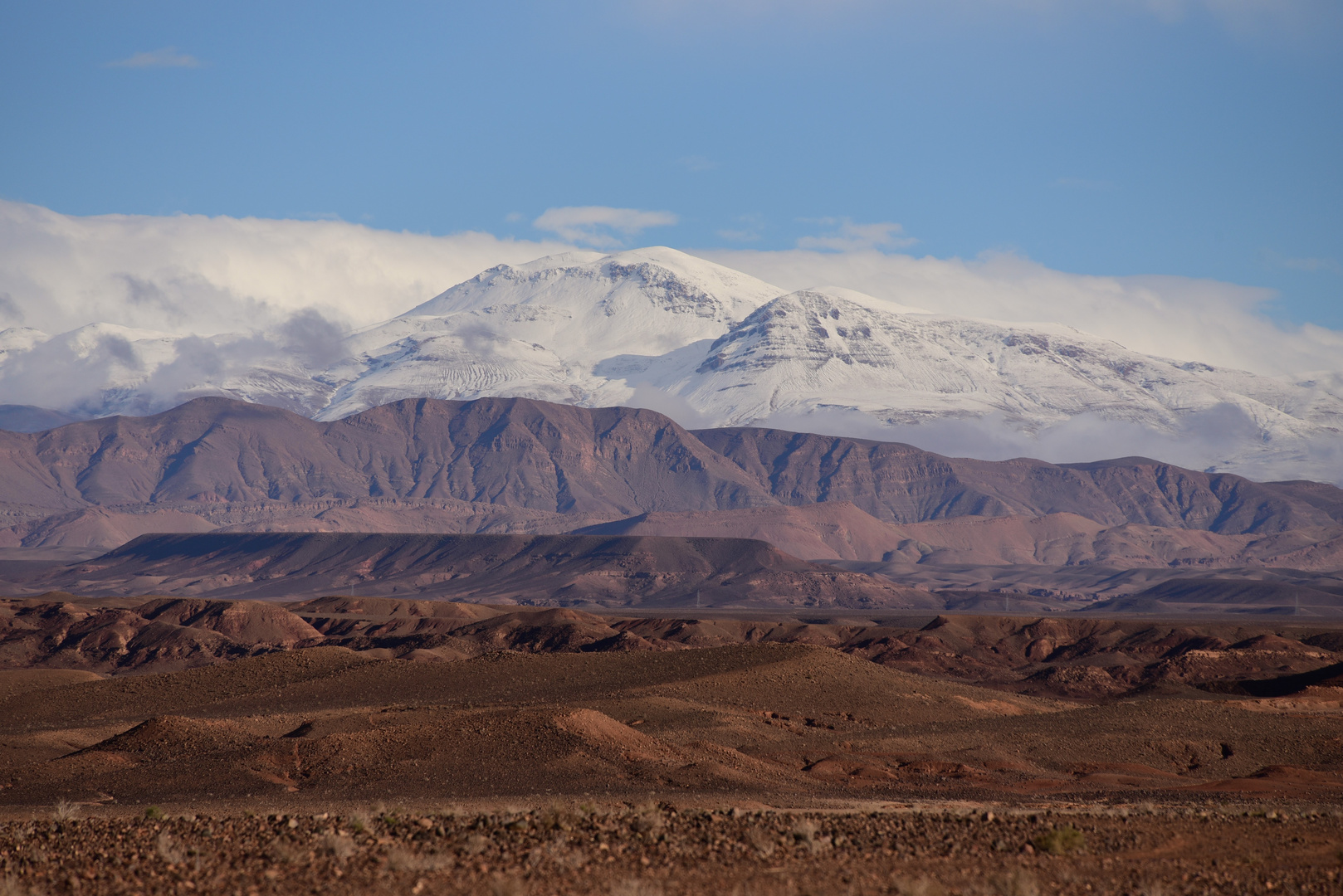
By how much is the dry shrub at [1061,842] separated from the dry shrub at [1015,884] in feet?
6.24

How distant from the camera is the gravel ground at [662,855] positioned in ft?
49.6

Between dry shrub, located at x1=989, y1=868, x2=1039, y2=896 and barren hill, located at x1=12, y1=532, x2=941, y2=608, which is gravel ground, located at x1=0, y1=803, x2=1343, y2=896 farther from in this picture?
barren hill, located at x1=12, y1=532, x2=941, y2=608

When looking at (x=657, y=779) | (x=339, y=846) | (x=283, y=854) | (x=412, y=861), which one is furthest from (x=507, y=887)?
(x=657, y=779)

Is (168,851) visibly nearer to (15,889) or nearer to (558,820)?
(15,889)

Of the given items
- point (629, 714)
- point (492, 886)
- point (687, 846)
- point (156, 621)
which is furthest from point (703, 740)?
point (156, 621)

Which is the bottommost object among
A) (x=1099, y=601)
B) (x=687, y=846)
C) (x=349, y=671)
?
(x=1099, y=601)

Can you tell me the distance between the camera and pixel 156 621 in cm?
9094

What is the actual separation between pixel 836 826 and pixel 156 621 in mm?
80318

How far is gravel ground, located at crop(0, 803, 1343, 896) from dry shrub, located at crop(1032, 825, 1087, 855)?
2cm

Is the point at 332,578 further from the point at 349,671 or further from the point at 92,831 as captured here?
the point at 92,831

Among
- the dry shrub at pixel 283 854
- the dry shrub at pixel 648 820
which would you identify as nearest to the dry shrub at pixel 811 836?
the dry shrub at pixel 648 820

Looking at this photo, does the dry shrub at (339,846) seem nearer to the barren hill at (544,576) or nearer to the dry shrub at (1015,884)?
the dry shrub at (1015,884)

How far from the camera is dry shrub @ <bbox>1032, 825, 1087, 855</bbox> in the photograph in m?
17.2

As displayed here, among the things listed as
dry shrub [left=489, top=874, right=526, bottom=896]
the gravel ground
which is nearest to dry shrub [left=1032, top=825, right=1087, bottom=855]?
the gravel ground
